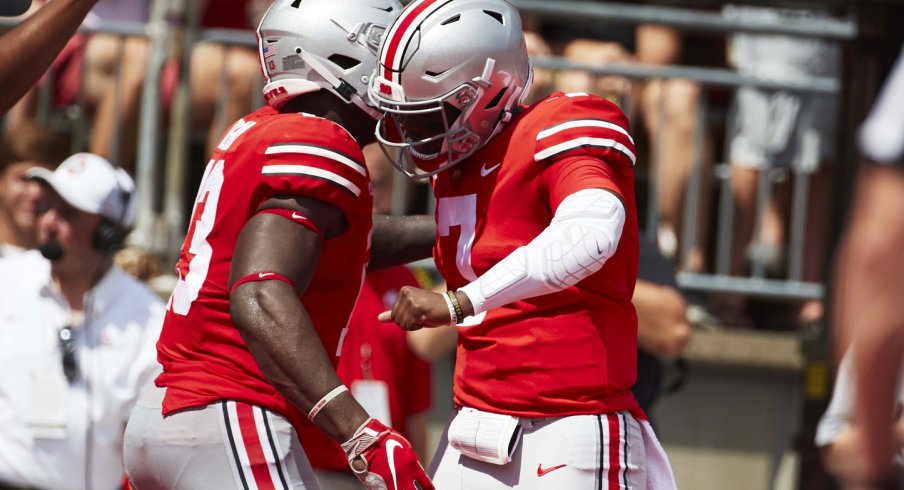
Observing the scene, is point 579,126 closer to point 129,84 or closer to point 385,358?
point 385,358

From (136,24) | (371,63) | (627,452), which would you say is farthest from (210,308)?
(136,24)

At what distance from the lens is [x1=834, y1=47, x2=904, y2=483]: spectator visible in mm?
2420

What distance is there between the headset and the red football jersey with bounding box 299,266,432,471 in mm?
927

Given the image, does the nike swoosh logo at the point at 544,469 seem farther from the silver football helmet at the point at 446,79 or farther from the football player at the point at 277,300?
the silver football helmet at the point at 446,79

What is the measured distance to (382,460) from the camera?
3395 mm

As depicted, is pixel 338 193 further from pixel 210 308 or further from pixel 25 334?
pixel 25 334

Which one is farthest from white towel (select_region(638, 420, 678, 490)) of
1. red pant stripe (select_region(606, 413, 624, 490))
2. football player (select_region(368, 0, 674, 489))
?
red pant stripe (select_region(606, 413, 624, 490))

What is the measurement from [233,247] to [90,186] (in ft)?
6.99

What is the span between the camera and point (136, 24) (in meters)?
7.67

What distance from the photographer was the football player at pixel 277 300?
347 centimetres

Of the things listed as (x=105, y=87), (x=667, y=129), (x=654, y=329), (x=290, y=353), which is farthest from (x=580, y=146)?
(x=105, y=87)

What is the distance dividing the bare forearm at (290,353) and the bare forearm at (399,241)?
2.86ft

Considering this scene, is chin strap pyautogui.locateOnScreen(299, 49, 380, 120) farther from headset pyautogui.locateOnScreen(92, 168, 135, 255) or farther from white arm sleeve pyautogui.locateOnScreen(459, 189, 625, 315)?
headset pyautogui.locateOnScreen(92, 168, 135, 255)

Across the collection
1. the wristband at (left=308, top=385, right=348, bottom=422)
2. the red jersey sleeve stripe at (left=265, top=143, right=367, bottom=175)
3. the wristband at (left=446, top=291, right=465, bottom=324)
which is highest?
the red jersey sleeve stripe at (left=265, top=143, right=367, bottom=175)
